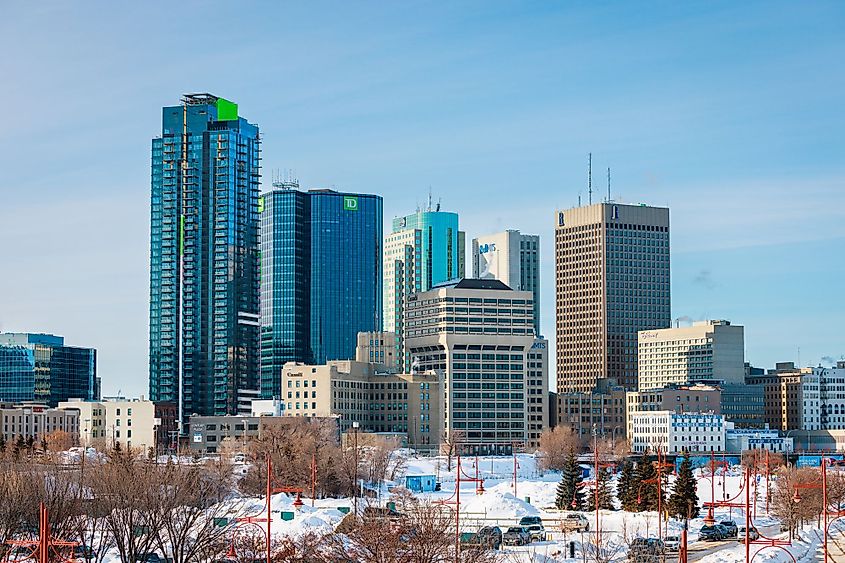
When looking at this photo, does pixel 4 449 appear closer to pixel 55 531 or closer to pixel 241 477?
pixel 241 477

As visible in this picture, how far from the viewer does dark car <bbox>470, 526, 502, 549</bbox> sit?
311 ft

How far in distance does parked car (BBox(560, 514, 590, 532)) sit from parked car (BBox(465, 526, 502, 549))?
11.6 metres

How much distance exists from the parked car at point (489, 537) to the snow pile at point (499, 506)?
73.7 feet

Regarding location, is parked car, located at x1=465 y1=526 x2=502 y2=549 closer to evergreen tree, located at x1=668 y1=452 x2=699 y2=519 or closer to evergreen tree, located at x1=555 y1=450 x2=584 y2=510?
evergreen tree, located at x1=668 y1=452 x2=699 y2=519

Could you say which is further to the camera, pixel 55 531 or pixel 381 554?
pixel 55 531

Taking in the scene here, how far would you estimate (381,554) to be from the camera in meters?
73.5

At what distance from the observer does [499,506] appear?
136 meters

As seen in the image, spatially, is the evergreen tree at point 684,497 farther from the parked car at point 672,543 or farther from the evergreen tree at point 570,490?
the evergreen tree at point 570,490

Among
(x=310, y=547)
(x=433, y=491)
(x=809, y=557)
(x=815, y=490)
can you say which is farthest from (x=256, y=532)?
(x=433, y=491)

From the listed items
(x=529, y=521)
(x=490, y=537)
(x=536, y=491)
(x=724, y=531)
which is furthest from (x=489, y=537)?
(x=536, y=491)

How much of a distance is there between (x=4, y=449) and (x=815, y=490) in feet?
251

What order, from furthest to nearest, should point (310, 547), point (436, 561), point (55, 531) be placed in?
point (55, 531)
point (310, 547)
point (436, 561)

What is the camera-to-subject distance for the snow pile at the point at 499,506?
13250cm

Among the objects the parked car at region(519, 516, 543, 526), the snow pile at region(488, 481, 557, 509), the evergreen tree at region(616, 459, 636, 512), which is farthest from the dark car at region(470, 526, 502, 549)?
the snow pile at region(488, 481, 557, 509)
